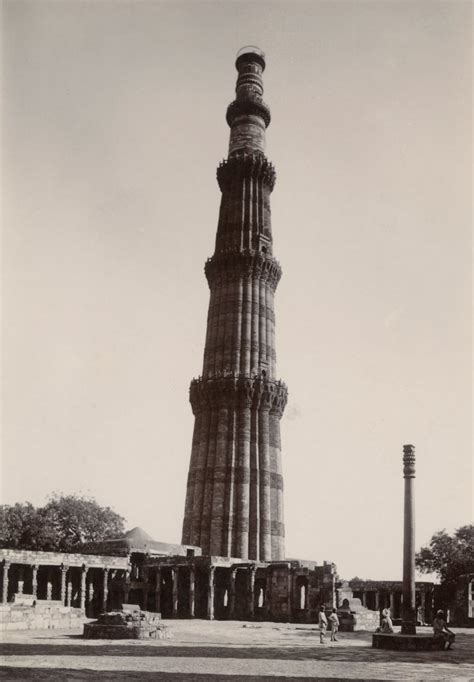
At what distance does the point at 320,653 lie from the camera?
23.0 metres

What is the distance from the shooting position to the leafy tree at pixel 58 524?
67438mm

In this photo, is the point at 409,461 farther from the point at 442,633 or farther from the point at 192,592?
the point at 192,592

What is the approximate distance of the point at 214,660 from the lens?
19.7m

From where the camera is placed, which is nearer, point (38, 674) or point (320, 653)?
point (38, 674)

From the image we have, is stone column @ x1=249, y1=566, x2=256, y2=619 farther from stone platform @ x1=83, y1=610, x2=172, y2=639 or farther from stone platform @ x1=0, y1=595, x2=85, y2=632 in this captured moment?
stone platform @ x1=83, y1=610, x2=172, y2=639

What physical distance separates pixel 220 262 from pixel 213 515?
67.4ft

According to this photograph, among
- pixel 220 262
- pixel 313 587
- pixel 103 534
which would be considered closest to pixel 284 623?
pixel 313 587

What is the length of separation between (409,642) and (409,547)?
9.92ft

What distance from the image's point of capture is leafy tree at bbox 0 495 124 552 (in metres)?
67.4

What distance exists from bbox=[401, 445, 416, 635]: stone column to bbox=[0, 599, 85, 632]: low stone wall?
1399 centimetres

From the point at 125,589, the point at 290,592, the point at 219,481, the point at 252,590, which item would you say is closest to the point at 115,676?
the point at 290,592

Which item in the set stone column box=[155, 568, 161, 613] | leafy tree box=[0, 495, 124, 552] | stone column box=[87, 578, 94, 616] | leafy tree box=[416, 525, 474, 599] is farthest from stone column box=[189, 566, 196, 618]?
leafy tree box=[416, 525, 474, 599]

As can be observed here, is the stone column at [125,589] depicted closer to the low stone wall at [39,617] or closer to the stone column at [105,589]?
the stone column at [105,589]

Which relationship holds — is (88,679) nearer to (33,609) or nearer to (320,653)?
(320,653)
